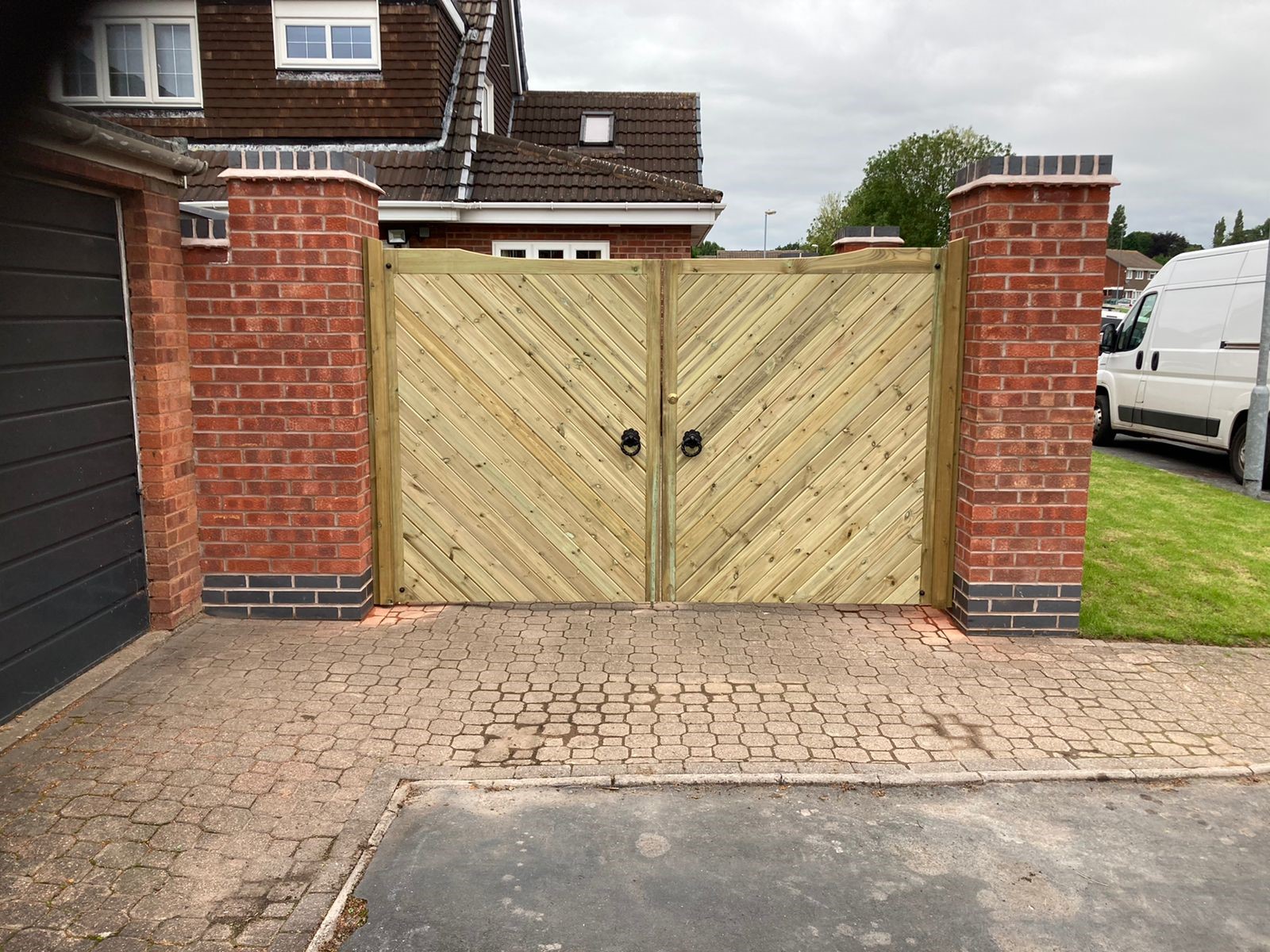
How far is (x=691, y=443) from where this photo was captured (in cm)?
601

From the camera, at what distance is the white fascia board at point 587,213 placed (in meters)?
13.7

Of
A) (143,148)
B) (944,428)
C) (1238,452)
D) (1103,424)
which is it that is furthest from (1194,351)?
(143,148)

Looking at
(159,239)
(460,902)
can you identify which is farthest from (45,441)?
(460,902)

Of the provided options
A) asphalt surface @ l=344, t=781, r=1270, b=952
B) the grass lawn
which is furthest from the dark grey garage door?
the grass lawn

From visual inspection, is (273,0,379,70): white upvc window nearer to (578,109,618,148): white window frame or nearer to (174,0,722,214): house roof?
(174,0,722,214): house roof

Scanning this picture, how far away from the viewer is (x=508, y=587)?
616 cm

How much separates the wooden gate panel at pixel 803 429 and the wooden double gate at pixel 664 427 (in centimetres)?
1

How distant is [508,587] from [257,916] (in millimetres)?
3194

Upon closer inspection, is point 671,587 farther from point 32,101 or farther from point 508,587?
point 32,101

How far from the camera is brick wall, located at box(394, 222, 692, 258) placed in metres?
14.2

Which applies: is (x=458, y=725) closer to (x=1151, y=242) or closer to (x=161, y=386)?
(x=161, y=386)

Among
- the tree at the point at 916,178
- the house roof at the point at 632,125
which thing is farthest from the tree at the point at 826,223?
the house roof at the point at 632,125

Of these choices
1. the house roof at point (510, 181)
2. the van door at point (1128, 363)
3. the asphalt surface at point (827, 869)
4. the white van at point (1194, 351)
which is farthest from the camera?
the house roof at point (510, 181)

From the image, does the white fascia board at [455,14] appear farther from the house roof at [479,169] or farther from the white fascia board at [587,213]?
the white fascia board at [587,213]
